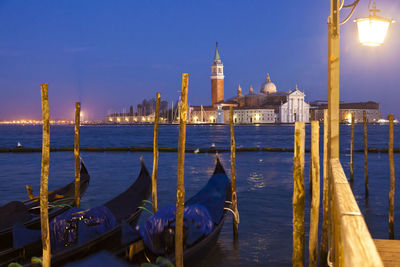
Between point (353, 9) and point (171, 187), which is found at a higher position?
point (353, 9)

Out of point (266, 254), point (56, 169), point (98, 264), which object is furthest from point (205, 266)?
point (56, 169)

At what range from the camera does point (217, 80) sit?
2830 inches

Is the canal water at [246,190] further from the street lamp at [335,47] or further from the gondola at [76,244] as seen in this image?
the street lamp at [335,47]

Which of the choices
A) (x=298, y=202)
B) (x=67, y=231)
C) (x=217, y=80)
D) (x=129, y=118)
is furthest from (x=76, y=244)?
(x=129, y=118)

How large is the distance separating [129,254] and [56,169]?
10070mm

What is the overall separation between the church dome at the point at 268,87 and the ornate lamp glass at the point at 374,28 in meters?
71.3

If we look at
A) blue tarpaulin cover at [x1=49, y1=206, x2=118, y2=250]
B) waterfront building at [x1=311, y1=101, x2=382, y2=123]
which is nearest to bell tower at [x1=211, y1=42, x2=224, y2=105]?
waterfront building at [x1=311, y1=101, x2=382, y2=123]

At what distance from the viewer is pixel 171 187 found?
889 cm

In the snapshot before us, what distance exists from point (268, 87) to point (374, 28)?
72.0m

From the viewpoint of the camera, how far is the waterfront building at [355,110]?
68.2 meters

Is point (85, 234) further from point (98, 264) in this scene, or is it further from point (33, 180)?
point (33, 180)

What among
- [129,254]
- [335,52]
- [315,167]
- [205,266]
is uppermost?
[335,52]

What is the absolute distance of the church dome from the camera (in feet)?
241

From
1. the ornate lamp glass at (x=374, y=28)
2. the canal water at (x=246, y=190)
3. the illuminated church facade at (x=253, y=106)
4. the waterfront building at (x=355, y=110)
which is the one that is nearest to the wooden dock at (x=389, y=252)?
the ornate lamp glass at (x=374, y=28)
